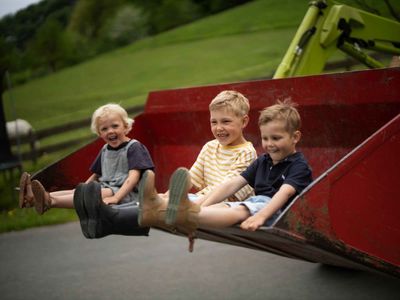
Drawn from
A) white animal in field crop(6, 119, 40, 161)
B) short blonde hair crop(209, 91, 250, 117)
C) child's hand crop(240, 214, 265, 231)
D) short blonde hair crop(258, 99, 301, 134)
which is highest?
white animal in field crop(6, 119, 40, 161)

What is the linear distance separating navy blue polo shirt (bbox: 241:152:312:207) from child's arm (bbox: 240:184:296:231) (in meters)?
0.05

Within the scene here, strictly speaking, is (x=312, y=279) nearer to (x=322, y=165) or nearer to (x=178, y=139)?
(x=322, y=165)

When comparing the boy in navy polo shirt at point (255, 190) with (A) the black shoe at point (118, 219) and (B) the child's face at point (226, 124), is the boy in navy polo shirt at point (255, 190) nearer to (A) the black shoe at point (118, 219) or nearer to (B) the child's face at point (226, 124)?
(B) the child's face at point (226, 124)

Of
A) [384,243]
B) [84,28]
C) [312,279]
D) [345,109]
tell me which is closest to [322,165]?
[345,109]

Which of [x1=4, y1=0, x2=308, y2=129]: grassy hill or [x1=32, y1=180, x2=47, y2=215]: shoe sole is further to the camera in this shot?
[x1=4, y1=0, x2=308, y2=129]: grassy hill

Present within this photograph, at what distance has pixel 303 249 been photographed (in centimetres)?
265

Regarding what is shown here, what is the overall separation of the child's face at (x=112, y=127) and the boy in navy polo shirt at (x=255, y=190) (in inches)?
35.0

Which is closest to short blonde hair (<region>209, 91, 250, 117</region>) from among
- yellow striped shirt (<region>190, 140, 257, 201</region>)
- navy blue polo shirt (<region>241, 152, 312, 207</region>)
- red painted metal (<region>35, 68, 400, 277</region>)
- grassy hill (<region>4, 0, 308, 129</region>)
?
yellow striped shirt (<region>190, 140, 257, 201</region>)

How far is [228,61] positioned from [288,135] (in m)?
14.0

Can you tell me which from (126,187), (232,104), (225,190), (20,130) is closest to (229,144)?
(232,104)

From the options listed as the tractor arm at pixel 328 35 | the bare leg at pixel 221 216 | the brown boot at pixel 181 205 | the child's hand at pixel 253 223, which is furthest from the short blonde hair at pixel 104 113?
the tractor arm at pixel 328 35

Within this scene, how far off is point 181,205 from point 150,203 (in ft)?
0.47

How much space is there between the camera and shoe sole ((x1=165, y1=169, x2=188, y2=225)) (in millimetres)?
2355

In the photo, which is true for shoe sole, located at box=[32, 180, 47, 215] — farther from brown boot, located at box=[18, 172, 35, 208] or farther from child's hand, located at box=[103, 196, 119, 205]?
child's hand, located at box=[103, 196, 119, 205]
